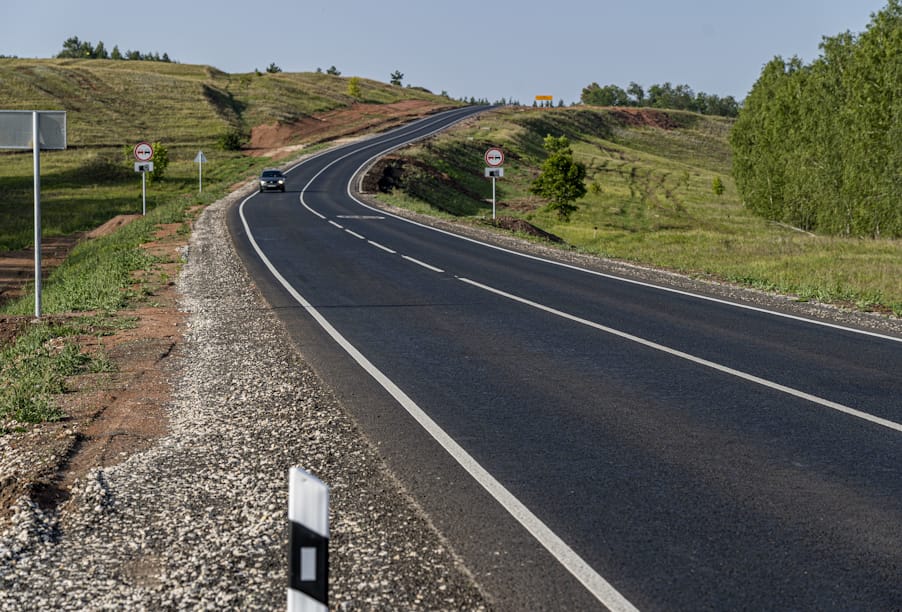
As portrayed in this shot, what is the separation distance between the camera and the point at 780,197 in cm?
5994

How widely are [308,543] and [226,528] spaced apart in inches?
97.6

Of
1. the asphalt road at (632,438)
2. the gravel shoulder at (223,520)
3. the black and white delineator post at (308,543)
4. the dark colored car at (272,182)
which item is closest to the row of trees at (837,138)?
the dark colored car at (272,182)

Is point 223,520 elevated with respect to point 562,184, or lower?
lower

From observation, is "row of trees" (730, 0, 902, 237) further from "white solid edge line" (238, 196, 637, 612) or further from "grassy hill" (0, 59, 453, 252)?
"white solid edge line" (238, 196, 637, 612)

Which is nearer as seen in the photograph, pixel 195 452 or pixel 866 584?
pixel 866 584

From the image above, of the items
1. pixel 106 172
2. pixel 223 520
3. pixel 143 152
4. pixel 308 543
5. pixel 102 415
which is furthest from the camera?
pixel 106 172

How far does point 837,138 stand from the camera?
4675 centimetres

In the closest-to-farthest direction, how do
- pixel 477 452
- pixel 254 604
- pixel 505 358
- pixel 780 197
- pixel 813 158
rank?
1. pixel 254 604
2. pixel 477 452
3. pixel 505 358
4. pixel 813 158
5. pixel 780 197

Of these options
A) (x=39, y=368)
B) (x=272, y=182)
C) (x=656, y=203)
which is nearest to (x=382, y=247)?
(x=39, y=368)

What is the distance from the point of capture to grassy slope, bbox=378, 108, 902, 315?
2117 centimetres

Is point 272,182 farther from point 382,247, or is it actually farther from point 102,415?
point 102,415

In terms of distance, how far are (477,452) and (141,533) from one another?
8.19 feet

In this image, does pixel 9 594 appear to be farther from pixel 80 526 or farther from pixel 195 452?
pixel 195 452

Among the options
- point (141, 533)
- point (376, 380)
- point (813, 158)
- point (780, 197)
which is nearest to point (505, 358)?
point (376, 380)
